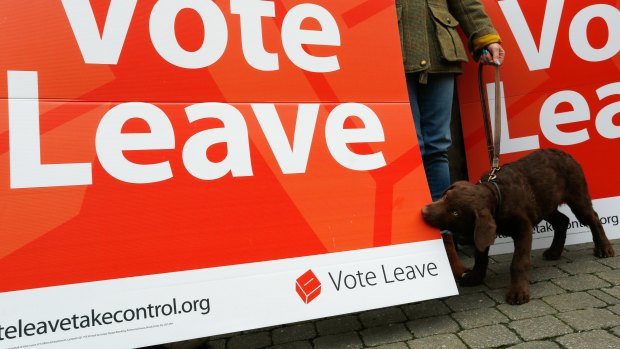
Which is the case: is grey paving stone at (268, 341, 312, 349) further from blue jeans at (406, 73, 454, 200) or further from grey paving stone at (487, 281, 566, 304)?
blue jeans at (406, 73, 454, 200)

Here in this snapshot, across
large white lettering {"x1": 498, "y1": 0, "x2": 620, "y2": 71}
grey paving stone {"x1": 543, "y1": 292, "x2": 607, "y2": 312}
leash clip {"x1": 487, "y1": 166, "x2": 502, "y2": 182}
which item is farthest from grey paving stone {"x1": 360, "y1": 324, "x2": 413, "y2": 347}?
large white lettering {"x1": 498, "y1": 0, "x2": 620, "y2": 71}

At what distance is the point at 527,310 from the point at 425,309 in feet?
1.70

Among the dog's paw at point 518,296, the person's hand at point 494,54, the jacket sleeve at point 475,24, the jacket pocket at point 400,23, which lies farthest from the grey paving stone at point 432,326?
the jacket sleeve at point 475,24

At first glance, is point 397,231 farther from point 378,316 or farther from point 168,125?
point 168,125

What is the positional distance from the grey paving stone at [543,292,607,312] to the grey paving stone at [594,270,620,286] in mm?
281

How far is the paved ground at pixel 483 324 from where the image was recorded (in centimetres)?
210

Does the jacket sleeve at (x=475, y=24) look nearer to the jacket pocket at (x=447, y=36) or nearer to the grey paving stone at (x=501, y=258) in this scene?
the jacket pocket at (x=447, y=36)

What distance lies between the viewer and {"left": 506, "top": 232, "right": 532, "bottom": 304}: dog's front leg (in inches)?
99.5

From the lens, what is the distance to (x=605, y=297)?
2.49 m

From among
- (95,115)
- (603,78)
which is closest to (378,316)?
(95,115)

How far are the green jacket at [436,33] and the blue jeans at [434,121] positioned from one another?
11 centimetres

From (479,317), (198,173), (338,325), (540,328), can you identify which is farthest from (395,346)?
(198,173)

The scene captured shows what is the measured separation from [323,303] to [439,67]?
5.74ft

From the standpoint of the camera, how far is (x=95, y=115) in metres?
2.04
